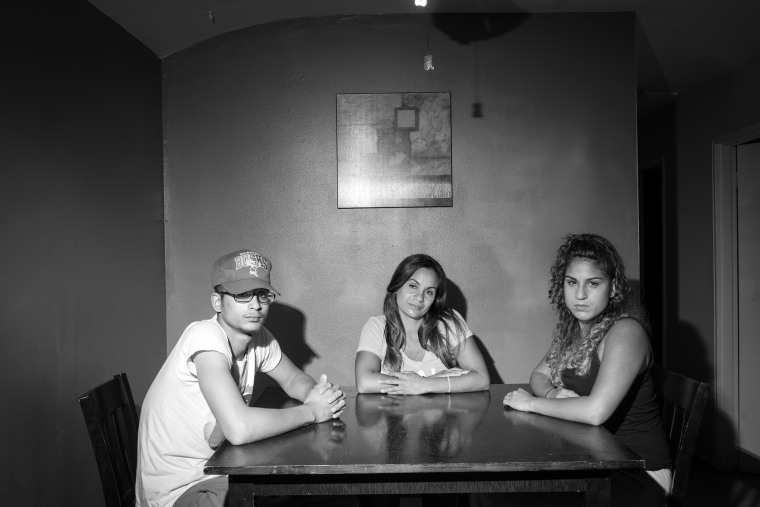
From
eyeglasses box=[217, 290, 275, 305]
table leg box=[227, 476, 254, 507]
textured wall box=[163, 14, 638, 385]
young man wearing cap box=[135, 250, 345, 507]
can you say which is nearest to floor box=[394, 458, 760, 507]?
textured wall box=[163, 14, 638, 385]

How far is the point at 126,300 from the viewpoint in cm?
291

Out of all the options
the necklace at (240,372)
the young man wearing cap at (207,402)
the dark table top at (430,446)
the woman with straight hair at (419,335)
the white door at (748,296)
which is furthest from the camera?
the white door at (748,296)

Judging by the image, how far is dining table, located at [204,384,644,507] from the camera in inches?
60.6

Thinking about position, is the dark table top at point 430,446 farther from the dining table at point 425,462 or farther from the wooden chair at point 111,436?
the wooden chair at point 111,436

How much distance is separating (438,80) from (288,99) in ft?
2.67

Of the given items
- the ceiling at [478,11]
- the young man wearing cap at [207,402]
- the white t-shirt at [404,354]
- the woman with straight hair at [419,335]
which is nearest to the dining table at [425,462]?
the young man wearing cap at [207,402]

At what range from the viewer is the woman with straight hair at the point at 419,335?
2672 millimetres

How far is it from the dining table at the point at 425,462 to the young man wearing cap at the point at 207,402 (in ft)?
0.37

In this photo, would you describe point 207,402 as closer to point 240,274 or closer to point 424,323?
point 240,274

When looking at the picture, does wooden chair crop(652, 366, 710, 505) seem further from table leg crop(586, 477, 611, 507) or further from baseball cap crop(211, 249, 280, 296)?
baseball cap crop(211, 249, 280, 296)

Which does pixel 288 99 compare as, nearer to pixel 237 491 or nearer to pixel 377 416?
pixel 377 416

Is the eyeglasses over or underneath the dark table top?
over

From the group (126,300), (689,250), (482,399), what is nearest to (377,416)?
(482,399)

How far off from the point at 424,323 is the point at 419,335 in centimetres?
6
